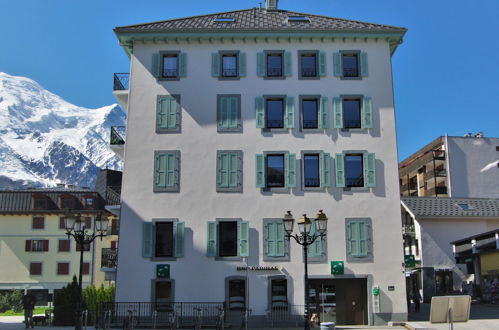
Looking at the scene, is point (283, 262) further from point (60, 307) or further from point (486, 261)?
point (486, 261)

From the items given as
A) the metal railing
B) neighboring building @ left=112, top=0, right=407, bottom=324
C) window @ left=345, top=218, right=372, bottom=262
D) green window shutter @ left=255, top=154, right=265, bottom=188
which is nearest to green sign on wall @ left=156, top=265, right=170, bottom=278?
neighboring building @ left=112, top=0, right=407, bottom=324

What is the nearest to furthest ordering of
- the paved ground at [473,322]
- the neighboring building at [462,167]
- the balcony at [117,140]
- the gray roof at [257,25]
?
the paved ground at [473,322] < the gray roof at [257,25] < the balcony at [117,140] < the neighboring building at [462,167]

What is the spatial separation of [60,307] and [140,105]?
11252 mm

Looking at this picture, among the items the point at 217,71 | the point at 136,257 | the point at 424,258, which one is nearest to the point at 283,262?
the point at 136,257

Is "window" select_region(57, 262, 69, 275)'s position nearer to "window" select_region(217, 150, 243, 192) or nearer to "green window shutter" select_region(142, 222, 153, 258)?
"green window shutter" select_region(142, 222, 153, 258)

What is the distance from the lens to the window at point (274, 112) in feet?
107

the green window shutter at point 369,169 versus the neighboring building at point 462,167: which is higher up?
the neighboring building at point 462,167

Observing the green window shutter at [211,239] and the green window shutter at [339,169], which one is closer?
the green window shutter at [211,239]

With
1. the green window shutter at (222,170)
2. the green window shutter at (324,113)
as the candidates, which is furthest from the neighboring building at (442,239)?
the green window shutter at (222,170)

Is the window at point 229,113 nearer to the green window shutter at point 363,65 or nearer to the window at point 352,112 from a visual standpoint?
the window at point 352,112

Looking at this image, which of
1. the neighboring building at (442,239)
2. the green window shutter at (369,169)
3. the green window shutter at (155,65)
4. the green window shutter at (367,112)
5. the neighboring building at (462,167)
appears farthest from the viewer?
the neighboring building at (462,167)

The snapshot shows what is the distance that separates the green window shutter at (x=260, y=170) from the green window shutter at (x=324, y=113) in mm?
3620

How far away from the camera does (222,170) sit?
32.1 meters

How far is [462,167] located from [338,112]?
120 feet
